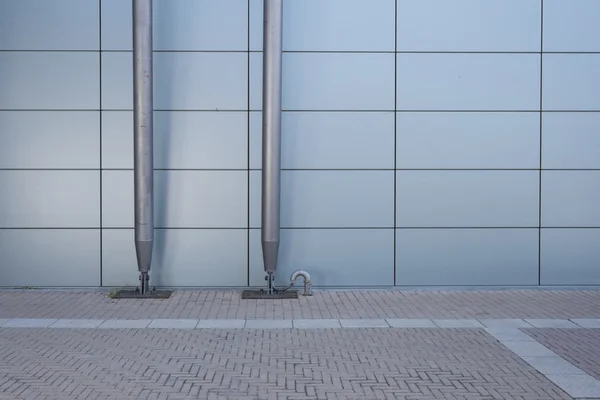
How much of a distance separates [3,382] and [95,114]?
5.83 metres

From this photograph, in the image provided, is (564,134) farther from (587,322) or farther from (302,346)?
(302,346)

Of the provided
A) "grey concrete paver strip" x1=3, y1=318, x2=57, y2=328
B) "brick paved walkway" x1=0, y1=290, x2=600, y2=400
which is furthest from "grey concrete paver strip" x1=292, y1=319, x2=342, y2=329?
"grey concrete paver strip" x1=3, y1=318, x2=57, y2=328

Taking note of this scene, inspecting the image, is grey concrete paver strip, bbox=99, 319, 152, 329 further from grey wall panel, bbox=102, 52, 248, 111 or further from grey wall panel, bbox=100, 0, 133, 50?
grey wall panel, bbox=100, 0, 133, 50

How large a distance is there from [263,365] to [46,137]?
6.40 meters

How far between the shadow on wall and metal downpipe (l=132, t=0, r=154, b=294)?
58 centimetres

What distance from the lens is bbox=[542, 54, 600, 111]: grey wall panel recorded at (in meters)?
11.4

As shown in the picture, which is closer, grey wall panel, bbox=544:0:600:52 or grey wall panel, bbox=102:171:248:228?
grey wall panel, bbox=102:171:248:228

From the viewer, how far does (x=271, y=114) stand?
10555 millimetres

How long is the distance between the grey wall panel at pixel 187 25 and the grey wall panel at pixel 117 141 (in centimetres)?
123

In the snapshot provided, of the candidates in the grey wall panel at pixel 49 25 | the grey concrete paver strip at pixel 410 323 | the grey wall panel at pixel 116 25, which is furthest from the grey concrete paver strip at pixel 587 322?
the grey wall panel at pixel 49 25

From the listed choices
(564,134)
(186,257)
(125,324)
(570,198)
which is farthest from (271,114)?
(570,198)

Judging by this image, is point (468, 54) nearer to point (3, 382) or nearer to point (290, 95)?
point (290, 95)

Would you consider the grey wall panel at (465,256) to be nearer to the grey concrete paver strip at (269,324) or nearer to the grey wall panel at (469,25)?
the grey concrete paver strip at (269,324)

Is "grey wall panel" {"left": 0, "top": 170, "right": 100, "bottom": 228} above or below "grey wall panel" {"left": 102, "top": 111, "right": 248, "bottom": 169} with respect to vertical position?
below
